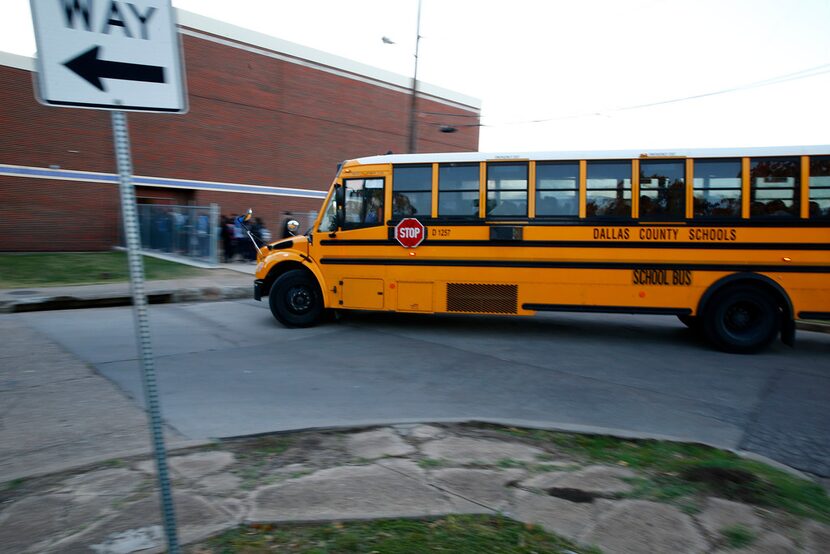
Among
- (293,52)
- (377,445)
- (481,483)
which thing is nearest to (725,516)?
(481,483)

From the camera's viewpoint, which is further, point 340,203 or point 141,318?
point 340,203

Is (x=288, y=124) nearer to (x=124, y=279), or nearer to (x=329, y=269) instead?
(x=124, y=279)

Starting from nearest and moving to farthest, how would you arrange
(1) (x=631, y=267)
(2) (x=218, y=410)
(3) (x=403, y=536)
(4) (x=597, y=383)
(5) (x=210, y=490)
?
(3) (x=403, y=536)
(5) (x=210, y=490)
(2) (x=218, y=410)
(4) (x=597, y=383)
(1) (x=631, y=267)

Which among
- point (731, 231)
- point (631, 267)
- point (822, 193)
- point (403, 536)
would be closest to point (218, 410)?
point (403, 536)

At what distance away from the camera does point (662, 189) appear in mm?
9180

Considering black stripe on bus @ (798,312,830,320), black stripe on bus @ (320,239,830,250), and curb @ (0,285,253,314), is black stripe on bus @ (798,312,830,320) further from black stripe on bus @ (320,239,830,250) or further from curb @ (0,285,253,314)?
curb @ (0,285,253,314)

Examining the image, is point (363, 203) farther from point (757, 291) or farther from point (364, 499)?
point (364, 499)

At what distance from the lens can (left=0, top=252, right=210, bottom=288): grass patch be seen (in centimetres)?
1576

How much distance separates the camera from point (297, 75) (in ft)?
103

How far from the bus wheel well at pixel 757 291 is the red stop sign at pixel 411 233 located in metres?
4.63

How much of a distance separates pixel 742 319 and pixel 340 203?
697 centimetres

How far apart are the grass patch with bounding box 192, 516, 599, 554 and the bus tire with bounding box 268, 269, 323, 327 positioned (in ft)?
24.1

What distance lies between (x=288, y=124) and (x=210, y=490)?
29.4 meters

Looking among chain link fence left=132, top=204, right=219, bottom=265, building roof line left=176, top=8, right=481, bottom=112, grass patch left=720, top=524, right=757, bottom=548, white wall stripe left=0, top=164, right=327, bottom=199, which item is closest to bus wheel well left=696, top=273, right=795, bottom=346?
grass patch left=720, top=524, right=757, bottom=548
